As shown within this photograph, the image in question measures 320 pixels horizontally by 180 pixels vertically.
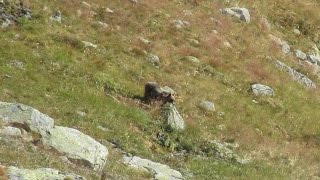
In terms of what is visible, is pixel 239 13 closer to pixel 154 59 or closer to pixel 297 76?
pixel 297 76

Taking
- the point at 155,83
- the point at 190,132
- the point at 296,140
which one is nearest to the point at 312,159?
the point at 296,140

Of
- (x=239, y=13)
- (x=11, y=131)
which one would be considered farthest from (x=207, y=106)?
(x=239, y=13)

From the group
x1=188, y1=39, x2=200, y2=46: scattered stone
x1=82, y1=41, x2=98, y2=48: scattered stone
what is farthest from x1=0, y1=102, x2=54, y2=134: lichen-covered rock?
x1=188, y1=39, x2=200, y2=46: scattered stone

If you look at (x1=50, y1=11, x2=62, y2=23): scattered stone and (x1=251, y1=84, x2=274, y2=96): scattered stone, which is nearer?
(x1=50, y1=11, x2=62, y2=23): scattered stone

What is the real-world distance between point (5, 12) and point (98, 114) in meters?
9.10

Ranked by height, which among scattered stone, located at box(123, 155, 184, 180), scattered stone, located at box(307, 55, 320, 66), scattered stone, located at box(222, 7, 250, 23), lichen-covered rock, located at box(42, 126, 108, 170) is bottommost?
scattered stone, located at box(307, 55, 320, 66)

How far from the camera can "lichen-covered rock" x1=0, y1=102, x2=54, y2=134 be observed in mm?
15583

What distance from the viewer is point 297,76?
3453 cm

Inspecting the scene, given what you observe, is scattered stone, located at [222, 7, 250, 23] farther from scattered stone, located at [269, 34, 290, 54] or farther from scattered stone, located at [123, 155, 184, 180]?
scattered stone, located at [123, 155, 184, 180]

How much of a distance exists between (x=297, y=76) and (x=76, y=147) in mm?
21924

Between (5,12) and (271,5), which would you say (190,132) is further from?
(271,5)

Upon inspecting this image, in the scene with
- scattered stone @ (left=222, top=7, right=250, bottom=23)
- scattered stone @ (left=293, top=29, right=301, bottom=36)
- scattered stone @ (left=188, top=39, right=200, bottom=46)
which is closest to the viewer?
scattered stone @ (left=188, top=39, right=200, bottom=46)

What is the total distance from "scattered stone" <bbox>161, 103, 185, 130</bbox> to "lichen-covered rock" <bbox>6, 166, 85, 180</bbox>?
39.0 ft

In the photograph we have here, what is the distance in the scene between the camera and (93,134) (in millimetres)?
19812
